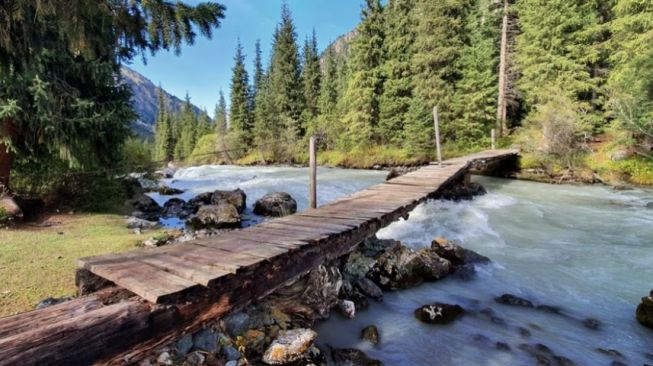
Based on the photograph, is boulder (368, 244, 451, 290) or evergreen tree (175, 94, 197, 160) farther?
evergreen tree (175, 94, 197, 160)

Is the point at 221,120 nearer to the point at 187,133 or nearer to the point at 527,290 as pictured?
the point at 187,133

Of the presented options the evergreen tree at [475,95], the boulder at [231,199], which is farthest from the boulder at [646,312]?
the evergreen tree at [475,95]

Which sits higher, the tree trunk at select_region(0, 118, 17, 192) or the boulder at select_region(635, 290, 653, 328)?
the tree trunk at select_region(0, 118, 17, 192)

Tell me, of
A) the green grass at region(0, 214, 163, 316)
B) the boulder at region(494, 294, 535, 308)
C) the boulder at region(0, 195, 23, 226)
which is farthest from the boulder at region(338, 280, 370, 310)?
the boulder at region(0, 195, 23, 226)

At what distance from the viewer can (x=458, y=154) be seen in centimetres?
2241

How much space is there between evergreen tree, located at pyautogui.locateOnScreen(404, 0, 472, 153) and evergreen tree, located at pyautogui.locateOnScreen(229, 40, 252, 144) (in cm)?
2310

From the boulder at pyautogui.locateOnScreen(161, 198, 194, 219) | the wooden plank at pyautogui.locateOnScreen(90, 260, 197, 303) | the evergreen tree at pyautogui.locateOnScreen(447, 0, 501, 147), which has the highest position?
the evergreen tree at pyautogui.locateOnScreen(447, 0, 501, 147)

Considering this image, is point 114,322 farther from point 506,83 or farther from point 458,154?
point 506,83

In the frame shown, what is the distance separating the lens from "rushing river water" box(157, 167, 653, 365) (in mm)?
4109

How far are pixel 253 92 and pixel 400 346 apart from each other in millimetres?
42754

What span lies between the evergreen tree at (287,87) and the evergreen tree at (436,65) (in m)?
15.4

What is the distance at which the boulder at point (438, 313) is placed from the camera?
467 centimetres

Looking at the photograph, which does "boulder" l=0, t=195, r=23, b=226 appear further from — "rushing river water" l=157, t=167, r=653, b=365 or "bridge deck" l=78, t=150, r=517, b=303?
"rushing river water" l=157, t=167, r=653, b=365

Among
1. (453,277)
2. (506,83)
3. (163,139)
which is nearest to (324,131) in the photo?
(506,83)
